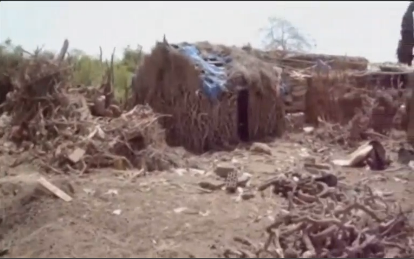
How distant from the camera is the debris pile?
5.15 meters

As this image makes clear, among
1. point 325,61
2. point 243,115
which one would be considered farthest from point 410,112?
point 243,115

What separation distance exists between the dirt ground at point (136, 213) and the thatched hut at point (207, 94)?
205cm

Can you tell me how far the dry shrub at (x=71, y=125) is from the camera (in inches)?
328

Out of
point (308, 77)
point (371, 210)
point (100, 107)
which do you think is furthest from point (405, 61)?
point (371, 210)

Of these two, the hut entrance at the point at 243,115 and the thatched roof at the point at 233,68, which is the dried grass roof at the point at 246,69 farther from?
the hut entrance at the point at 243,115

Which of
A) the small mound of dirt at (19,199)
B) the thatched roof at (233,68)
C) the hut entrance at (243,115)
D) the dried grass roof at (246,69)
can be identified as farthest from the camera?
the hut entrance at (243,115)

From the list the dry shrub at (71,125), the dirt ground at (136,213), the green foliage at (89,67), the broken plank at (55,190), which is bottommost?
the dirt ground at (136,213)

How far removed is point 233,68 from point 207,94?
0.91 metres

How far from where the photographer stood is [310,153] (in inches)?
401

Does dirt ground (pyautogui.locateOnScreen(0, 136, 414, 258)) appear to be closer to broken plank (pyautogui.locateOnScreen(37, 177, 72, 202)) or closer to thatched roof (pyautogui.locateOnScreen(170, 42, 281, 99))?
broken plank (pyautogui.locateOnScreen(37, 177, 72, 202))

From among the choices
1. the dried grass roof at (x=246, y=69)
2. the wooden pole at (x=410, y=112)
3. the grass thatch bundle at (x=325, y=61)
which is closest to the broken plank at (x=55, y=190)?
the dried grass roof at (x=246, y=69)

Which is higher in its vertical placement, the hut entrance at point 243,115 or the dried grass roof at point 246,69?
the dried grass roof at point 246,69

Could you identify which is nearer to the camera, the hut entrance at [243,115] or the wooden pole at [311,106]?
the hut entrance at [243,115]

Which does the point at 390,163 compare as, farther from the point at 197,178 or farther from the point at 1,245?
the point at 1,245
